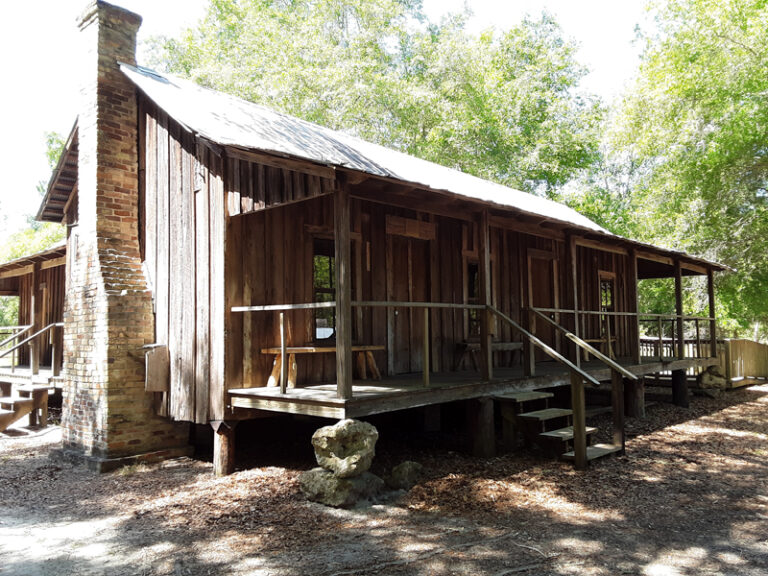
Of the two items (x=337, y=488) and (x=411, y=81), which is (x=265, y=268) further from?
(x=411, y=81)

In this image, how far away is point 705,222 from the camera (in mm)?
19688

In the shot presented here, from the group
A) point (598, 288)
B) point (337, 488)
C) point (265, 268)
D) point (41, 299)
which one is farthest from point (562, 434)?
point (41, 299)

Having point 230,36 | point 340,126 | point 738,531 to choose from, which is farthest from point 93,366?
point 230,36

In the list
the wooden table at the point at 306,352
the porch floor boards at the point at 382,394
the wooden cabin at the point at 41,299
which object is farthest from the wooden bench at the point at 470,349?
the wooden cabin at the point at 41,299

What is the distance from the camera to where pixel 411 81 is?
30.1m

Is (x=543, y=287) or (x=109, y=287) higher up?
(x=543, y=287)

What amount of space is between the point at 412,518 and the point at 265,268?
3.96 meters

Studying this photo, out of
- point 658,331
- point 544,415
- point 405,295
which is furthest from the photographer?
point 658,331

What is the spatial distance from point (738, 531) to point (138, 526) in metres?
5.68

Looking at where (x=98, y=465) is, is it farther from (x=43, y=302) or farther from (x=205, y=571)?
(x=43, y=302)

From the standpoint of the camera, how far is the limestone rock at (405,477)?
694 cm

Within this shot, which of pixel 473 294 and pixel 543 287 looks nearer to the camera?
pixel 473 294

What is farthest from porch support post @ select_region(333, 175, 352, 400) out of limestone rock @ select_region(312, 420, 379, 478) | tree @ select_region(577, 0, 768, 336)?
tree @ select_region(577, 0, 768, 336)

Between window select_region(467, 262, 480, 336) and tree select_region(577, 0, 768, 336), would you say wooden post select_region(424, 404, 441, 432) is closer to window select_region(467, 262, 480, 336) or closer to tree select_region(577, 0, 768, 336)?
window select_region(467, 262, 480, 336)
